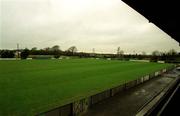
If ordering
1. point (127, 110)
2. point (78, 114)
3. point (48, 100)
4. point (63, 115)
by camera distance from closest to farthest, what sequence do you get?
point (63, 115) < point (78, 114) < point (127, 110) < point (48, 100)

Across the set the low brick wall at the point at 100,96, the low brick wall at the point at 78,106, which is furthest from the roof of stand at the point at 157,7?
the low brick wall at the point at 100,96

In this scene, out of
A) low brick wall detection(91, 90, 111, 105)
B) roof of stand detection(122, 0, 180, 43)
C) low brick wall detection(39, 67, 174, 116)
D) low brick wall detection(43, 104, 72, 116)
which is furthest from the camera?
low brick wall detection(91, 90, 111, 105)

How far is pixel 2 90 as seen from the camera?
1753cm

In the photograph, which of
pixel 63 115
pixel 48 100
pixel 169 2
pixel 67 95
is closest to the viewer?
pixel 169 2

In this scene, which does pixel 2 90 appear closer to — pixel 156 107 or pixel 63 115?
pixel 63 115

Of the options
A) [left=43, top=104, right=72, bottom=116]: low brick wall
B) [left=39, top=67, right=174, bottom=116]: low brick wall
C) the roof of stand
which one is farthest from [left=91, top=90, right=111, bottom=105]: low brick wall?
the roof of stand

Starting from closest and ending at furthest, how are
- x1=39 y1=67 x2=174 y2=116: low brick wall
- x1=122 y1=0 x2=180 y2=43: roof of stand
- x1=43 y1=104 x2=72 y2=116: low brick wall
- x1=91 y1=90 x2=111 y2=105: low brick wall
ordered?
1. x1=122 y1=0 x2=180 y2=43: roof of stand
2. x1=43 y1=104 x2=72 y2=116: low brick wall
3. x1=39 y1=67 x2=174 y2=116: low brick wall
4. x1=91 y1=90 x2=111 y2=105: low brick wall

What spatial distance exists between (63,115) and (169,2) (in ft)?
25.4

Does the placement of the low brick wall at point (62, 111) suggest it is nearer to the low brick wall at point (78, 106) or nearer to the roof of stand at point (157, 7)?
the low brick wall at point (78, 106)

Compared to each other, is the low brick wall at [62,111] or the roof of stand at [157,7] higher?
the roof of stand at [157,7]

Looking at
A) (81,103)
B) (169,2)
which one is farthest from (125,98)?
(169,2)

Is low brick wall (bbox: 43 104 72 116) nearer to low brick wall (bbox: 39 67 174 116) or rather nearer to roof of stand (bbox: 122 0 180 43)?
low brick wall (bbox: 39 67 174 116)

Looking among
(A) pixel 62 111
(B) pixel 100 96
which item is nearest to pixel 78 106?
(A) pixel 62 111

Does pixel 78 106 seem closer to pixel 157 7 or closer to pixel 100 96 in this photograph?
pixel 100 96
